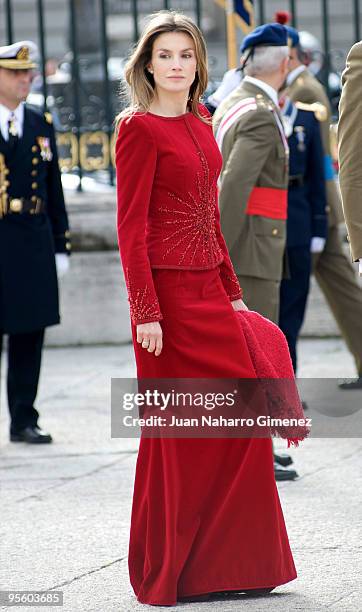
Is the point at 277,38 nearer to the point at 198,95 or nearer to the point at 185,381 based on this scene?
the point at 198,95

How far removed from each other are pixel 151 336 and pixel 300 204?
277 centimetres

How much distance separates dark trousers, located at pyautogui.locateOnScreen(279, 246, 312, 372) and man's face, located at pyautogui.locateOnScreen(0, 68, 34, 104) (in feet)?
4.84

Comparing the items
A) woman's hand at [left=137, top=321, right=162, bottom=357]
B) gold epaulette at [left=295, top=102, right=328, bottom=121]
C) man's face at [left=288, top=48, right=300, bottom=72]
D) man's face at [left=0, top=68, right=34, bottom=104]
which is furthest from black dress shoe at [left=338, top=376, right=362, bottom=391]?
woman's hand at [left=137, top=321, right=162, bottom=357]

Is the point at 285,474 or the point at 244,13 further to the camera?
the point at 244,13

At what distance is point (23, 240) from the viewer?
6551 mm

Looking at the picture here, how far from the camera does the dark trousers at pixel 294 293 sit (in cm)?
666

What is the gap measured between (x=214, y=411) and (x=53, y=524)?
1.17 metres

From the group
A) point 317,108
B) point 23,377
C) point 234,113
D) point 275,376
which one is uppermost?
point 234,113

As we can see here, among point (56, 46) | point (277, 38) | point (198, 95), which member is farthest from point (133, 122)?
point (56, 46)

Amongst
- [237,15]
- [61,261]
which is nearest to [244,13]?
[237,15]

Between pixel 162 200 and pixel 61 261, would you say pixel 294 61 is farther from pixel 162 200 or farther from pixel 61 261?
pixel 162 200

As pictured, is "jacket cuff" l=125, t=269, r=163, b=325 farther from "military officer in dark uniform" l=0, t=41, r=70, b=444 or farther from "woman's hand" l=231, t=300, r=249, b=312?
"military officer in dark uniform" l=0, t=41, r=70, b=444

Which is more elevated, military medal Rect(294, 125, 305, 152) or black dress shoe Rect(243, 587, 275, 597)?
military medal Rect(294, 125, 305, 152)

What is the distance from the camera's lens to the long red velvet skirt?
13.3 ft
